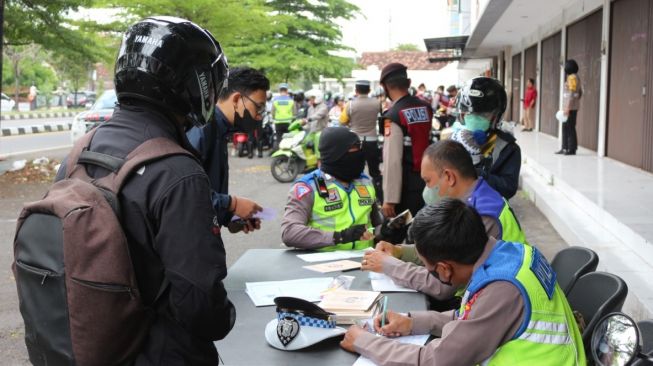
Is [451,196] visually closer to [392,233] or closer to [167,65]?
[392,233]

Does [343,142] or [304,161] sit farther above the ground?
[343,142]

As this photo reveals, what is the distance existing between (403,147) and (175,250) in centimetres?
404

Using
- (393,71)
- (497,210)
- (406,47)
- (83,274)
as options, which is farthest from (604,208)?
(406,47)

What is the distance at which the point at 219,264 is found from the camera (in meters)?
1.63

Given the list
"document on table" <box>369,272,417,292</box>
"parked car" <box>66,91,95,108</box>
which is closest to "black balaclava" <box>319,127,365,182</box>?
"document on table" <box>369,272,417,292</box>

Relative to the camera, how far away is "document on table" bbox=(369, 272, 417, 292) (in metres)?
3.16

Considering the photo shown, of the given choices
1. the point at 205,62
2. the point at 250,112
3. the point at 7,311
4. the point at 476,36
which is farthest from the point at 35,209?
the point at 476,36

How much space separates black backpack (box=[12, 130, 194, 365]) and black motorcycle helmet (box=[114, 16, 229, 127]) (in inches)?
7.1

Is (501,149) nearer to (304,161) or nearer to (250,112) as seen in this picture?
(250,112)

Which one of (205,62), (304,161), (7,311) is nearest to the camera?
(205,62)

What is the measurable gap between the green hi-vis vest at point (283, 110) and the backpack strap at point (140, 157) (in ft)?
50.1

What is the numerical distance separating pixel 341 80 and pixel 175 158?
30.4m

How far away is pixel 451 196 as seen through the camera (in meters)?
3.21

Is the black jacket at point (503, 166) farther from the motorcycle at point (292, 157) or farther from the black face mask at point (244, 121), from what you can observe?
the motorcycle at point (292, 157)
